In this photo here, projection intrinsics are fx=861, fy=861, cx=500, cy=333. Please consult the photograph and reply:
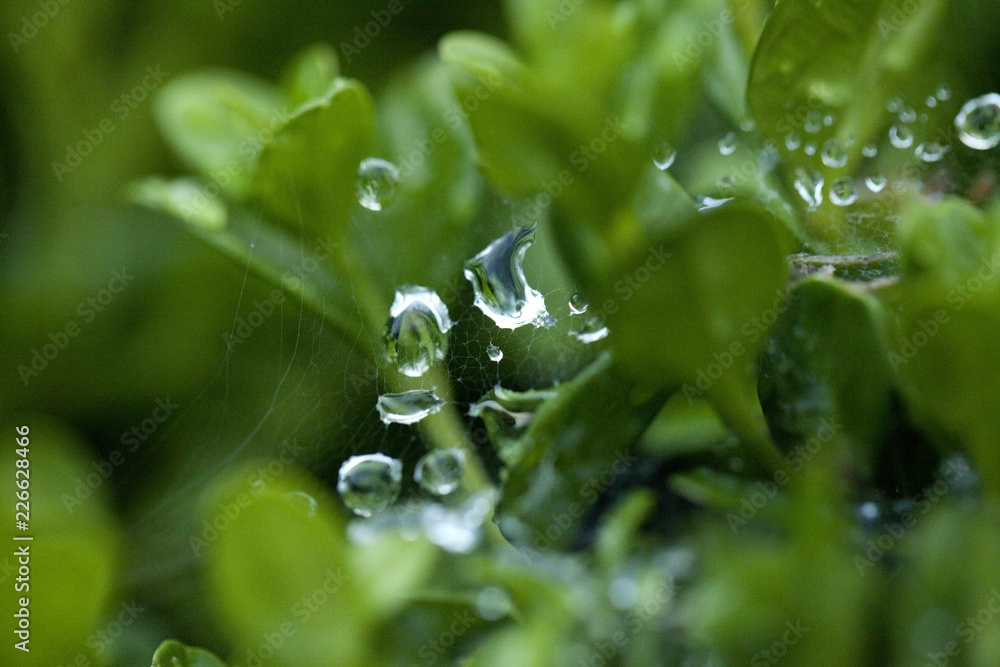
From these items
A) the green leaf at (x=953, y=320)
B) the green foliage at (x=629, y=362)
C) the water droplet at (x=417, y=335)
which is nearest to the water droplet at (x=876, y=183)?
the green foliage at (x=629, y=362)

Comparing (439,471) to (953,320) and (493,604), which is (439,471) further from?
(953,320)

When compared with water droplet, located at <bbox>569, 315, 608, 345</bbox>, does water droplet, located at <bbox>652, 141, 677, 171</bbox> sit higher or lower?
higher

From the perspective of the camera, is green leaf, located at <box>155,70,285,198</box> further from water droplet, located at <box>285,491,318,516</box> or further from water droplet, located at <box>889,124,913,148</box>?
water droplet, located at <box>889,124,913,148</box>

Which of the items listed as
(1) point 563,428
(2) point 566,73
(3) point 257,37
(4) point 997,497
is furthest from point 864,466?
(3) point 257,37

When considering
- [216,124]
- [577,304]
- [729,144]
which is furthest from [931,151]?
[216,124]

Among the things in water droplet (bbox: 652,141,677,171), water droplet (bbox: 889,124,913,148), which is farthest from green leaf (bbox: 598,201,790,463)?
water droplet (bbox: 889,124,913,148)
